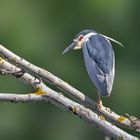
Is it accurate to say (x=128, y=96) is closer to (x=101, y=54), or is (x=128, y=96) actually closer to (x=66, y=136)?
(x=66, y=136)

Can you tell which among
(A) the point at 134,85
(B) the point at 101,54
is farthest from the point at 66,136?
(B) the point at 101,54

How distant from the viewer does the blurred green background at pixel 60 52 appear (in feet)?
47.6

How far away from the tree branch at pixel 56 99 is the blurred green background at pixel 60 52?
32.4ft

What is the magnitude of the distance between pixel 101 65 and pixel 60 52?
34.2ft

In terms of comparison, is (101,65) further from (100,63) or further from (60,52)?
(60,52)

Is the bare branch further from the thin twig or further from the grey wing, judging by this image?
the grey wing

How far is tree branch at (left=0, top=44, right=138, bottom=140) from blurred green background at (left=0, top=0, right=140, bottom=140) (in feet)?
32.4

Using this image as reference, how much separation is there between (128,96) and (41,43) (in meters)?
1.75

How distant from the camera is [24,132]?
14875 mm

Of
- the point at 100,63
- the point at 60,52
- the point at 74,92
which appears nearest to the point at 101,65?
the point at 100,63

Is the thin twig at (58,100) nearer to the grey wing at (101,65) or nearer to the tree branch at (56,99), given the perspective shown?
the tree branch at (56,99)

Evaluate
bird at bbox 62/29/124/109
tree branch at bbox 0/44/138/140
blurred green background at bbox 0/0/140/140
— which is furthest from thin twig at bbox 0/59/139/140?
blurred green background at bbox 0/0/140/140

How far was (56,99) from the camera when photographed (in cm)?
394

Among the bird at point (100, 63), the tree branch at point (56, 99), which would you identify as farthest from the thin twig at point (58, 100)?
the bird at point (100, 63)
